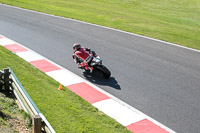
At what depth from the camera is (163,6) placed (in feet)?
101

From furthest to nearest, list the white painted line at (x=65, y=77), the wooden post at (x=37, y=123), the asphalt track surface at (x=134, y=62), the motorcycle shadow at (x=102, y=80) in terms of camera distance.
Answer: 1. the white painted line at (x=65, y=77)
2. the motorcycle shadow at (x=102, y=80)
3. the asphalt track surface at (x=134, y=62)
4. the wooden post at (x=37, y=123)

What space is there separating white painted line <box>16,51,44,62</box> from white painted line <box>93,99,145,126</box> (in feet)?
18.7

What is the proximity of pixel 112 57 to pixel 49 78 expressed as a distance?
4197 millimetres

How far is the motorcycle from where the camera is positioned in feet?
37.7

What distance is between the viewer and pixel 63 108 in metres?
8.61

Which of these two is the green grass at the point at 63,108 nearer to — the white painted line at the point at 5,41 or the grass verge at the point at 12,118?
the grass verge at the point at 12,118

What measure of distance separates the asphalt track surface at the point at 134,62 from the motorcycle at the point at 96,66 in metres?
0.28

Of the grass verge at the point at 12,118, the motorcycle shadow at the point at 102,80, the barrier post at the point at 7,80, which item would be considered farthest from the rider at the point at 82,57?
the grass verge at the point at 12,118

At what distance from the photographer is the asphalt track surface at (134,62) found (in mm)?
9367

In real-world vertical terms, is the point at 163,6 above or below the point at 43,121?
above

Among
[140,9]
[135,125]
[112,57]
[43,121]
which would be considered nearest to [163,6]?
[140,9]

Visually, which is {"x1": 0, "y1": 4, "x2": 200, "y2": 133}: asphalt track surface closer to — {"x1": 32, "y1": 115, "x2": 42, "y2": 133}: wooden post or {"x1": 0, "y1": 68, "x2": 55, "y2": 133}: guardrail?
{"x1": 0, "y1": 68, "x2": 55, "y2": 133}: guardrail

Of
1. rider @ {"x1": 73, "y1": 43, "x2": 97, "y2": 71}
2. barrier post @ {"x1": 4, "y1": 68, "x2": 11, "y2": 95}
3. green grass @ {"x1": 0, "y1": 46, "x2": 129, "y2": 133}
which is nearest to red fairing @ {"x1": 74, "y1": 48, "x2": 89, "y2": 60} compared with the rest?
rider @ {"x1": 73, "y1": 43, "x2": 97, "y2": 71}

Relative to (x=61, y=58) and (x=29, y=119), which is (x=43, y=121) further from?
(x=61, y=58)
